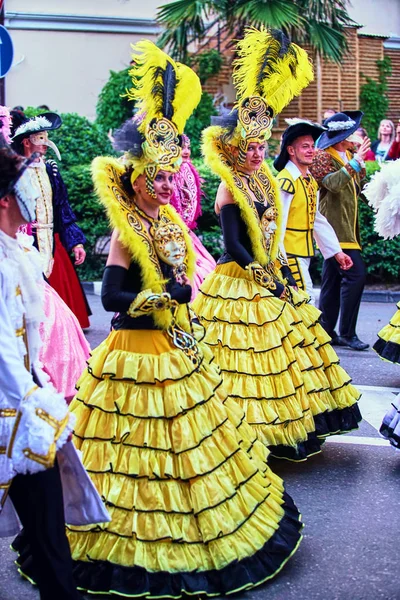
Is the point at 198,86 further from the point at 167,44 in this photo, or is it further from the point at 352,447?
the point at 167,44

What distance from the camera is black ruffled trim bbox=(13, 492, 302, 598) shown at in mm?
3527

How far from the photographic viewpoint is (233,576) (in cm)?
360

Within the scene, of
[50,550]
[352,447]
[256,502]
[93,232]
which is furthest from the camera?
[93,232]

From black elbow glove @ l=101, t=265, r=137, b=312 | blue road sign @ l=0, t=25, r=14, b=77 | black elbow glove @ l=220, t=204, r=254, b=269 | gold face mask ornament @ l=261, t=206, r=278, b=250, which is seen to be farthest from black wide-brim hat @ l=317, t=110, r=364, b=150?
black elbow glove @ l=101, t=265, r=137, b=312

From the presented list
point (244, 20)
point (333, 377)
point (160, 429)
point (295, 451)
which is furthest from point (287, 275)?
point (244, 20)

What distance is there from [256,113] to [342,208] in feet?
10.8

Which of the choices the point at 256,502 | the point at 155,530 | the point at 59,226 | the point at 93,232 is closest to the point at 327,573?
the point at 256,502

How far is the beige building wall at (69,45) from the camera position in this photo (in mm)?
17172

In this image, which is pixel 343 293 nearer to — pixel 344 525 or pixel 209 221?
pixel 209 221

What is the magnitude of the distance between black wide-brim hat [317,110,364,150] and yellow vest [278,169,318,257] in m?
1.44

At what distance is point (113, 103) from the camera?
16.2m

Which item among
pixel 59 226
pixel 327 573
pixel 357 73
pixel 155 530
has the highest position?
pixel 357 73

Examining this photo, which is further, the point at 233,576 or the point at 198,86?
the point at 198,86

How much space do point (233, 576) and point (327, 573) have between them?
20.6 inches
